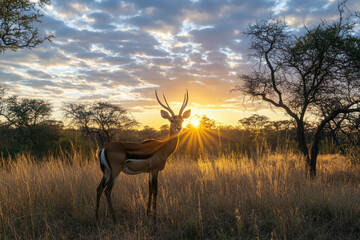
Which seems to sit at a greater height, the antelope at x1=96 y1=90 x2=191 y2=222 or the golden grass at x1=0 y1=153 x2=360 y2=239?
the antelope at x1=96 y1=90 x2=191 y2=222

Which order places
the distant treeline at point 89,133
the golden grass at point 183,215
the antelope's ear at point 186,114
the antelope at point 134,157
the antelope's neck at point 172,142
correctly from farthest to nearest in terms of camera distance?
the distant treeline at point 89,133, the antelope's ear at point 186,114, the antelope's neck at point 172,142, the golden grass at point 183,215, the antelope at point 134,157

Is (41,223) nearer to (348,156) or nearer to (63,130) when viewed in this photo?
(348,156)

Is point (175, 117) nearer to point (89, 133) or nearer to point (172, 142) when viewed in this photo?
point (172, 142)

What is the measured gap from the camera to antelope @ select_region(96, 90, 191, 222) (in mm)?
4847

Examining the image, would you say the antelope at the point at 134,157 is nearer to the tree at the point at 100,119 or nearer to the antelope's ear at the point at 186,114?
the antelope's ear at the point at 186,114

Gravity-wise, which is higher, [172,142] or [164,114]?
[164,114]

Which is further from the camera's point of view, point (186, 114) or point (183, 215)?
point (186, 114)

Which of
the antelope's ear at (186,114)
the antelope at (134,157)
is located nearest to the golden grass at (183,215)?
the antelope at (134,157)

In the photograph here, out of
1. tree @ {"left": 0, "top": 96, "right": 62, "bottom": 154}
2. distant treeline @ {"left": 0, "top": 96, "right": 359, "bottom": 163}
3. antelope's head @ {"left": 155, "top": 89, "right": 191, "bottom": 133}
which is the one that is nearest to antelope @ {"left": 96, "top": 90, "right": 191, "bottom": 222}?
antelope's head @ {"left": 155, "top": 89, "right": 191, "bottom": 133}

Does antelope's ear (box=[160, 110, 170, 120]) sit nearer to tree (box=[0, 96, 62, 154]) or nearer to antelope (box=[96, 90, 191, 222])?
antelope (box=[96, 90, 191, 222])

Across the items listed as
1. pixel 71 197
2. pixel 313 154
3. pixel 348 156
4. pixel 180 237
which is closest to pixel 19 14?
pixel 71 197

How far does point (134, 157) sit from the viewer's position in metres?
5.00

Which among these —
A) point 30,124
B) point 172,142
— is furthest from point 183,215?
point 30,124

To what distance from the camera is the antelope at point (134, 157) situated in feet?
15.9
